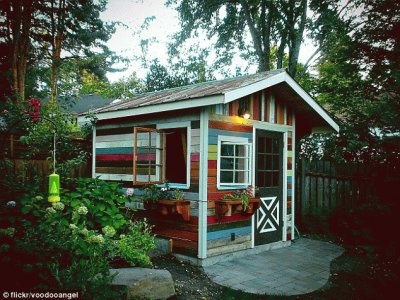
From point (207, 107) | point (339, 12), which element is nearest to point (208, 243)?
point (207, 107)

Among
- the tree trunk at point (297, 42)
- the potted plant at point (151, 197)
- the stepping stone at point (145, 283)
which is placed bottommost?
the stepping stone at point (145, 283)

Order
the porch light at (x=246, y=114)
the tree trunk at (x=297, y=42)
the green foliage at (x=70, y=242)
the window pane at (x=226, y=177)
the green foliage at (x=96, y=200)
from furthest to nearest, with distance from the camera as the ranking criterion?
the tree trunk at (x=297, y=42), the window pane at (x=226, y=177), the porch light at (x=246, y=114), the green foliage at (x=96, y=200), the green foliage at (x=70, y=242)

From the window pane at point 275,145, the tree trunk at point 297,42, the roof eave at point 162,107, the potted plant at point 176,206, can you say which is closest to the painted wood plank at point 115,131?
the roof eave at point 162,107

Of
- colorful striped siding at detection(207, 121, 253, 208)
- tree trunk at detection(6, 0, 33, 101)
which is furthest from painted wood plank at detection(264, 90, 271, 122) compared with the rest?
tree trunk at detection(6, 0, 33, 101)

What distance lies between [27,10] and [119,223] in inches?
611

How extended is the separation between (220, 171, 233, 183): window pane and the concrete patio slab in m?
1.52

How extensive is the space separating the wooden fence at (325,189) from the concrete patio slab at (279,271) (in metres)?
1.36

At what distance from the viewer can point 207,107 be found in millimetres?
5828

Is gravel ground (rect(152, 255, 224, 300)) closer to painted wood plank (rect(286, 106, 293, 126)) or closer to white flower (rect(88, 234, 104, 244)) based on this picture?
white flower (rect(88, 234, 104, 244))

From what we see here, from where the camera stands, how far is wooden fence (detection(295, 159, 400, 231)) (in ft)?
26.1

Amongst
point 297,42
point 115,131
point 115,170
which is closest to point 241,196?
point 115,170

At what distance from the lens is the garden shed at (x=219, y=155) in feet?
19.2

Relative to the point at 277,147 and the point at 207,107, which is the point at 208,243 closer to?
the point at 207,107

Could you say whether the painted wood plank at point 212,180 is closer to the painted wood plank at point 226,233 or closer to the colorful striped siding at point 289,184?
the painted wood plank at point 226,233
